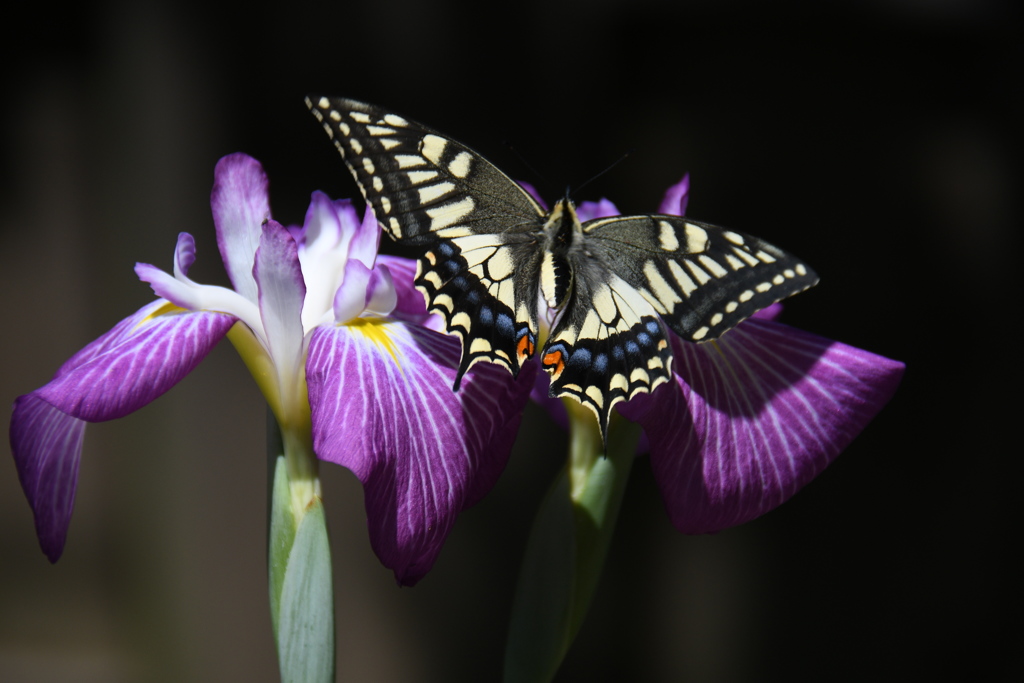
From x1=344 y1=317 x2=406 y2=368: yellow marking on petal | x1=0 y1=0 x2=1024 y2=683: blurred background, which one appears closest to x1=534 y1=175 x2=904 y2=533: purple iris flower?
x1=344 y1=317 x2=406 y2=368: yellow marking on petal

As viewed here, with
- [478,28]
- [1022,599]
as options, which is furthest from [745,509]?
[1022,599]

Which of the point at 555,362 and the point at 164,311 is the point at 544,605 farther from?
the point at 164,311

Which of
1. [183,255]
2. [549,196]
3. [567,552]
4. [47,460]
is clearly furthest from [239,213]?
[549,196]

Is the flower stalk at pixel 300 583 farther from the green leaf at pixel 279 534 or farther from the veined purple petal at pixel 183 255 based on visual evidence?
the veined purple petal at pixel 183 255

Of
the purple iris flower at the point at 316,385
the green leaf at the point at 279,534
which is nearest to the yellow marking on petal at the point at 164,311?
the purple iris flower at the point at 316,385

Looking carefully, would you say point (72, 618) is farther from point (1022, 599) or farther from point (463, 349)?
point (1022, 599)

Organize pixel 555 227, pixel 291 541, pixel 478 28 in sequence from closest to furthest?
pixel 291 541 → pixel 555 227 → pixel 478 28
